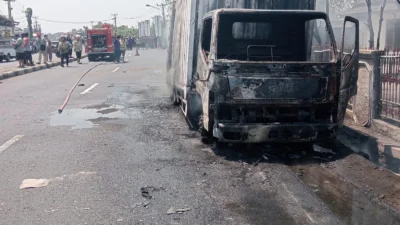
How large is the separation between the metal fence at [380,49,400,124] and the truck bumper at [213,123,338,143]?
4.99ft

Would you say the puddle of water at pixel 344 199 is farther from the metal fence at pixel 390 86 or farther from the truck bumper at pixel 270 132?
the metal fence at pixel 390 86

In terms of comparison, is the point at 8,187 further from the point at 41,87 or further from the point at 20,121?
the point at 41,87

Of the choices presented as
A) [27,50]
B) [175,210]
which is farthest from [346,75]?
[27,50]

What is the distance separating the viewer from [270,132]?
6184mm

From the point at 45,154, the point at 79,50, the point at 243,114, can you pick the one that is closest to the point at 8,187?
the point at 45,154

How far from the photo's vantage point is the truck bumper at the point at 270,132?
20.2ft

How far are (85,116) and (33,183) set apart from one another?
4565mm

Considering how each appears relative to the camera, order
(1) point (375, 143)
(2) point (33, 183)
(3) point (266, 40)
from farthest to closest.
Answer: (3) point (266, 40) → (1) point (375, 143) → (2) point (33, 183)

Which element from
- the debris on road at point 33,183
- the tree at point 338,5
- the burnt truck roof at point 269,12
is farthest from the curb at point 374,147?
the tree at point 338,5

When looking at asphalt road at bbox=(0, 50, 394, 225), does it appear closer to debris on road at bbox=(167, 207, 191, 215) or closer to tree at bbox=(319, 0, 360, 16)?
debris on road at bbox=(167, 207, 191, 215)

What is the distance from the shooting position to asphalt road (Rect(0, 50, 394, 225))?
14.1 feet

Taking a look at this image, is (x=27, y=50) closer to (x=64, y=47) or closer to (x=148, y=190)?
(x=64, y=47)

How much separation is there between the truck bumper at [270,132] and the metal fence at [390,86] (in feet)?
4.99

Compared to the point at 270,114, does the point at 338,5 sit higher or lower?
higher
